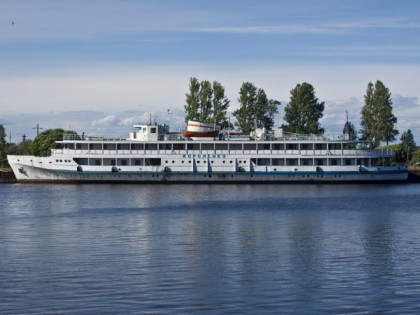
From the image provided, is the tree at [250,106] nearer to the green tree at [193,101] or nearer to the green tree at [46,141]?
the green tree at [193,101]

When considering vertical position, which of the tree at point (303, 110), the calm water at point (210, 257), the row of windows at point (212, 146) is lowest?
the calm water at point (210, 257)

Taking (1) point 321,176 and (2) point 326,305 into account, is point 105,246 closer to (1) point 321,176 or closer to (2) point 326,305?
(2) point 326,305

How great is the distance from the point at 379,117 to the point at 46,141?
2512 inches

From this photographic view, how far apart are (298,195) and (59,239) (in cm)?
3367

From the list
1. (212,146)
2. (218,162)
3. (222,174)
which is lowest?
(222,174)

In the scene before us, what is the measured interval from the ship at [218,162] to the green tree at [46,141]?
31.8 meters

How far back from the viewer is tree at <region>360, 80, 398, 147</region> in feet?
342

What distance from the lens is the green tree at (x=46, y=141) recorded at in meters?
111

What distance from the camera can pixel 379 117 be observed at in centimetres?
10469

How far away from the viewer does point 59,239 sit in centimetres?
3303

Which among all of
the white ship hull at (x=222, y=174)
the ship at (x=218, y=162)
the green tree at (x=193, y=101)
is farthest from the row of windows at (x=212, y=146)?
the green tree at (x=193, y=101)

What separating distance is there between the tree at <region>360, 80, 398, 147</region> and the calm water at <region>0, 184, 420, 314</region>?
5328 centimetres

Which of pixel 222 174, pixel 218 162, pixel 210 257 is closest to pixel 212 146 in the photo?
pixel 218 162

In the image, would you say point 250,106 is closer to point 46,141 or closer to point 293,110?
point 293,110
